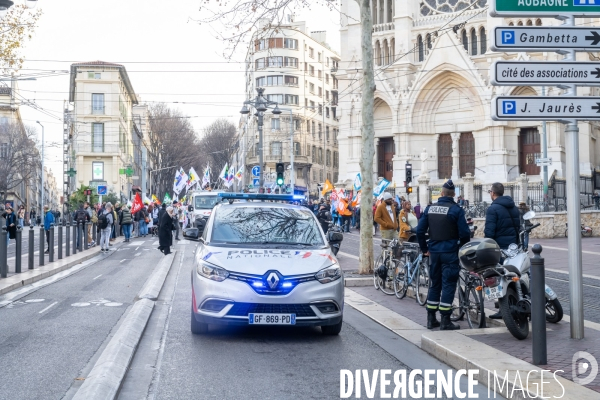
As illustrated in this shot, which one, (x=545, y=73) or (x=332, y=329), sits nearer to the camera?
(x=545, y=73)

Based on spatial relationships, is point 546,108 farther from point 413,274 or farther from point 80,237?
point 80,237

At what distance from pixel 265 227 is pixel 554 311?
3.84 m

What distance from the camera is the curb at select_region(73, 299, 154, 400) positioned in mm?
6015

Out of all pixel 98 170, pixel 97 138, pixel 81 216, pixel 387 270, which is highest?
pixel 97 138

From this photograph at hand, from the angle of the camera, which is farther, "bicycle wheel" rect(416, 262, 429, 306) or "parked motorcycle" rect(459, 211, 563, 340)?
"bicycle wheel" rect(416, 262, 429, 306)

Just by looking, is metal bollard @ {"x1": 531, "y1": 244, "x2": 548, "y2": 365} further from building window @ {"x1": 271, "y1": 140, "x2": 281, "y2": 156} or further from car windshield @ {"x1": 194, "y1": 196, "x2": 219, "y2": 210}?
building window @ {"x1": 271, "y1": 140, "x2": 281, "y2": 156}

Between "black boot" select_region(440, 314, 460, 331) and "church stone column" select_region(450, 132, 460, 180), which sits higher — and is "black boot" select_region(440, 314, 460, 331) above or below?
below

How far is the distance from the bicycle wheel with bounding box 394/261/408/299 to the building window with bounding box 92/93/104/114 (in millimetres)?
60965

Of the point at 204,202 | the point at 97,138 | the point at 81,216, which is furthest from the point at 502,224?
the point at 97,138

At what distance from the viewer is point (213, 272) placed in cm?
864

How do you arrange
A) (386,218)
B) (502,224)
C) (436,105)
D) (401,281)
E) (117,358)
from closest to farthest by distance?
(117,358), (502,224), (401,281), (386,218), (436,105)

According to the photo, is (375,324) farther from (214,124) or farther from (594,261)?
(214,124)

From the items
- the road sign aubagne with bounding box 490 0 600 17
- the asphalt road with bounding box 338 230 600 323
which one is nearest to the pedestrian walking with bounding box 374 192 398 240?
the asphalt road with bounding box 338 230 600 323

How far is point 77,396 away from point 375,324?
5080 mm
